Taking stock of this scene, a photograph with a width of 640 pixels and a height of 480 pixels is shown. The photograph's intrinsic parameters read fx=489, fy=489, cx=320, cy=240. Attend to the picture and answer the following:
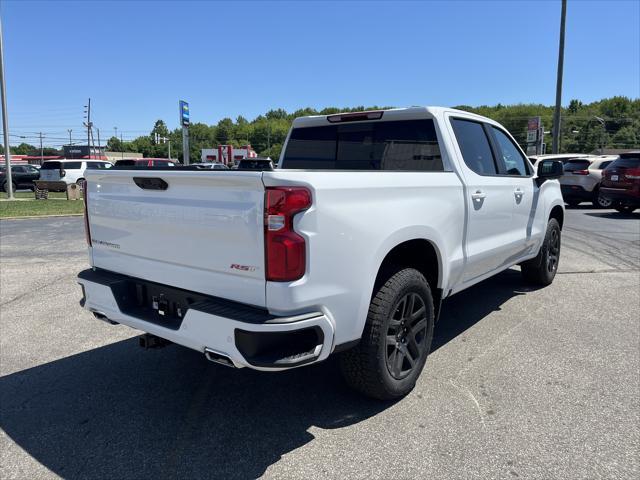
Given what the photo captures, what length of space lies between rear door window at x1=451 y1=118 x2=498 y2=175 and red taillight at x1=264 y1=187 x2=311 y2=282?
219cm

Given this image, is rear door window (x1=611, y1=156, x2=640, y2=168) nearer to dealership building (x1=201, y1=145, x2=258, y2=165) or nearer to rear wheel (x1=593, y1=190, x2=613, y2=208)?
rear wheel (x1=593, y1=190, x2=613, y2=208)

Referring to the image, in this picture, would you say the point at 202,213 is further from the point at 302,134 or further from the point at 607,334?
the point at 607,334

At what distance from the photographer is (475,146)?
4.38 meters

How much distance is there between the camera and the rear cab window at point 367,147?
4.06 metres

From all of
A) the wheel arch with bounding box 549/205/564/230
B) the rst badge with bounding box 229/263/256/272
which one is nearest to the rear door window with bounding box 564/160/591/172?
the wheel arch with bounding box 549/205/564/230

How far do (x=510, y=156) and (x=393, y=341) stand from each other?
287 centimetres

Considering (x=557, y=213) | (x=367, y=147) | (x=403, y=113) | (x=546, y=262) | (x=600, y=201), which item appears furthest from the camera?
(x=600, y=201)

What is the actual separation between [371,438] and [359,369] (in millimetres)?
396

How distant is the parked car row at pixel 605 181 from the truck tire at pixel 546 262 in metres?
6.88

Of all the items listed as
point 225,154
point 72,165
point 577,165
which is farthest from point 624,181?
point 225,154

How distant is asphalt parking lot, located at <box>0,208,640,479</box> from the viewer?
262 cm

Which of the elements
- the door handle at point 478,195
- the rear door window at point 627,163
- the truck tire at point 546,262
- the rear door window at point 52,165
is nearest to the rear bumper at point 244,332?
the door handle at point 478,195

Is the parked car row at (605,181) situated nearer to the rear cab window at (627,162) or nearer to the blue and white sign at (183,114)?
the rear cab window at (627,162)

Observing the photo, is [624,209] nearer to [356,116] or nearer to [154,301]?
[356,116]
